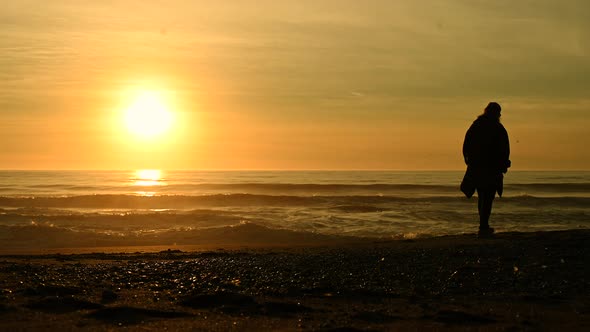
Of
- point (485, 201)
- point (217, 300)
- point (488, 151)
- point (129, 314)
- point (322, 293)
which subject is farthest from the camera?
point (485, 201)

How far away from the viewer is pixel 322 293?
5.51 meters

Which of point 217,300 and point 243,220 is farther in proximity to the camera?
point 243,220

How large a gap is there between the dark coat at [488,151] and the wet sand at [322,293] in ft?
6.80

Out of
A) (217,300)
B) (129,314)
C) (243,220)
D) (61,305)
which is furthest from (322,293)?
(243,220)

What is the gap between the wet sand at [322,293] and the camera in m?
4.39

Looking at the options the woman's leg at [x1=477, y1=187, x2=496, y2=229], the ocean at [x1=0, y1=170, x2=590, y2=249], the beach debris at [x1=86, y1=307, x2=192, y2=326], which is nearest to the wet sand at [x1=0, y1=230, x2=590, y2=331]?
the beach debris at [x1=86, y1=307, x2=192, y2=326]

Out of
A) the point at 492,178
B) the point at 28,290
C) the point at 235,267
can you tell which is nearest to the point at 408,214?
the point at 492,178

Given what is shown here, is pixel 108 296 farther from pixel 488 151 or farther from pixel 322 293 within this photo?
pixel 488 151

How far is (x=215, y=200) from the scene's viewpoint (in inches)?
1276

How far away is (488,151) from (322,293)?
17.1 ft

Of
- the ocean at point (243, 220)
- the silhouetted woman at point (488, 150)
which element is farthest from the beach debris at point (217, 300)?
the ocean at point (243, 220)

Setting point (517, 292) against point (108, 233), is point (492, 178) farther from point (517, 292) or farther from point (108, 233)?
point (108, 233)

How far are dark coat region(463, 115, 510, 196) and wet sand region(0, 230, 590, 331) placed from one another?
207 cm

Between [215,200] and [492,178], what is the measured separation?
23893mm
